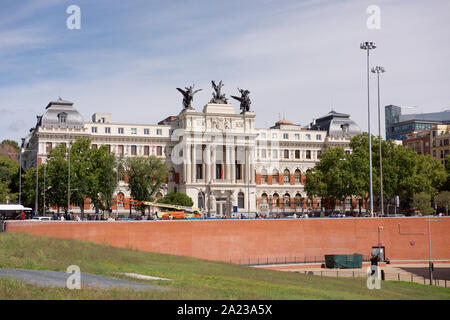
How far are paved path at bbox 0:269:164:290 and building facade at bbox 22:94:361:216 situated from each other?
6914 centimetres

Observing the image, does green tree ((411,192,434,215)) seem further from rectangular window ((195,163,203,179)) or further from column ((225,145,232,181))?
rectangular window ((195,163,203,179))

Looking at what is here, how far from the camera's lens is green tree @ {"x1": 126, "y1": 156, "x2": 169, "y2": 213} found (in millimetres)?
96562

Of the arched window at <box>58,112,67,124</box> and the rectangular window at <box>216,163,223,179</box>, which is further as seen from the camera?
the rectangular window at <box>216,163,223,179</box>

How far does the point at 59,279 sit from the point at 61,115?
7993 centimetres

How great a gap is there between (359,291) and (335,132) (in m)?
89.1

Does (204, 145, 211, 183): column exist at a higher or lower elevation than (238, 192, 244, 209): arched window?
higher

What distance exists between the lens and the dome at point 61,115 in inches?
4284

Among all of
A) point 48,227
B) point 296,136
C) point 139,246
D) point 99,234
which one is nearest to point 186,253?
point 139,246

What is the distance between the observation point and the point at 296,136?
414 feet

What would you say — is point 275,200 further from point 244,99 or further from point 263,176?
point 244,99

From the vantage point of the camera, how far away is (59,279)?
32.9m

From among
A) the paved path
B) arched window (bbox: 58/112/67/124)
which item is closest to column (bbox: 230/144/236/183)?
arched window (bbox: 58/112/67/124)

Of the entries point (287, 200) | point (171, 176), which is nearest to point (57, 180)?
point (171, 176)
